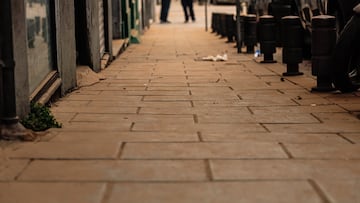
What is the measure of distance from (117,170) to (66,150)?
601 millimetres

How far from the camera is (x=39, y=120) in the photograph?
4.71 metres

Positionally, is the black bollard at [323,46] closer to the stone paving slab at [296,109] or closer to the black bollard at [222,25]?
the stone paving slab at [296,109]

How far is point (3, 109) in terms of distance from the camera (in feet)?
14.1

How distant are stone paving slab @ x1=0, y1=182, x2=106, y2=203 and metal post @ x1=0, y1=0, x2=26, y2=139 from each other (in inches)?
40.3

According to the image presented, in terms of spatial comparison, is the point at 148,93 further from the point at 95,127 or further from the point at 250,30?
the point at 250,30

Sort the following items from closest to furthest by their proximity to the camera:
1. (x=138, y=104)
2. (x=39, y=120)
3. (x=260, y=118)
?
(x=39, y=120) < (x=260, y=118) < (x=138, y=104)

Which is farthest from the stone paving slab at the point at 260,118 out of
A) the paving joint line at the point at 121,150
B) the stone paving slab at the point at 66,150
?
the stone paving slab at the point at 66,150

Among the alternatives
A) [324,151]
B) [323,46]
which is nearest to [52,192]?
[324,151]

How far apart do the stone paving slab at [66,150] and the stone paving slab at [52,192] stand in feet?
1.87

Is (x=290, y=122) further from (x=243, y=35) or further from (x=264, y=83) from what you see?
(x=243, y=35)

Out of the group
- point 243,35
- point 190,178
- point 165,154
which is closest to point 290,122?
point 165,154

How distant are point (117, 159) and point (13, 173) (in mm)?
618

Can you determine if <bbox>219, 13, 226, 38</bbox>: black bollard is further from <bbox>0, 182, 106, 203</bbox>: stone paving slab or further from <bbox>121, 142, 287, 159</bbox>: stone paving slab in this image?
<bbox>0, 182, 106, 203</bbox>: stone paving slab

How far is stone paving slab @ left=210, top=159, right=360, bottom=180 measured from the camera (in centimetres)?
346
